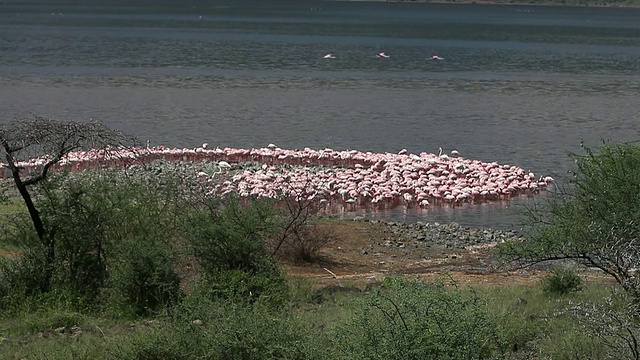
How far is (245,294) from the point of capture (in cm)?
1275

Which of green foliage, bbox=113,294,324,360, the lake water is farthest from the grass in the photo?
the lake water

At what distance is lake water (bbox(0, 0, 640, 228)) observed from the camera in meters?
36.5

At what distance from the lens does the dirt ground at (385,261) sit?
52.9 ft

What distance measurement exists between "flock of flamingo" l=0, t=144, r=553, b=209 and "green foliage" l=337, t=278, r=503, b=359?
42.4 feet

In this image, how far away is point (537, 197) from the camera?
26.4m

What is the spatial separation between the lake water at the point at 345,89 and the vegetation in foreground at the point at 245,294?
10.3 m

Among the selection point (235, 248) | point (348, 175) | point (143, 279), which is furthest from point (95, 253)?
point (348, 175)

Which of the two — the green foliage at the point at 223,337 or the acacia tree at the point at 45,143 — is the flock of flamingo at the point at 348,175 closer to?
the acacia tree at the point at 45,143

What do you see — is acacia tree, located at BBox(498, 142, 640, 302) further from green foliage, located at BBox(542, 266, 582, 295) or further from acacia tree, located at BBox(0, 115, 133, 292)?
acacia tree, located at BBox(0, 115, 133, 292)

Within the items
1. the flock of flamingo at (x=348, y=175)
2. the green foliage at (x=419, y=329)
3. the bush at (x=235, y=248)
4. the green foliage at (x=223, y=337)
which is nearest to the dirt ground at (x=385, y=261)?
the bush at (x=235, y=248)

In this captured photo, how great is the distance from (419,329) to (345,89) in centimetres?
4518

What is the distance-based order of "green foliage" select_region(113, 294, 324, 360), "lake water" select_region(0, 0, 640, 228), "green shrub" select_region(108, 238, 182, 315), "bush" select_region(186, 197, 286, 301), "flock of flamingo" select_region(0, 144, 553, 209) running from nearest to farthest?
"green foliage" select_region(113, 294, 324, 360) → "green shrub" select_region(108, 238, 182, 315) → "bush" select_region(186, 197, 286, 301) → "flock of flamingo" select_region(0, 144, 553, 209) → "lake water" select_region(0, 0, 640, 228)

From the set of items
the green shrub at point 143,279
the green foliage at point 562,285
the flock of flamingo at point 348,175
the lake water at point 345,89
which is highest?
the green shrub at point 143,279

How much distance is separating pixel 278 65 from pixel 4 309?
53.9 m
